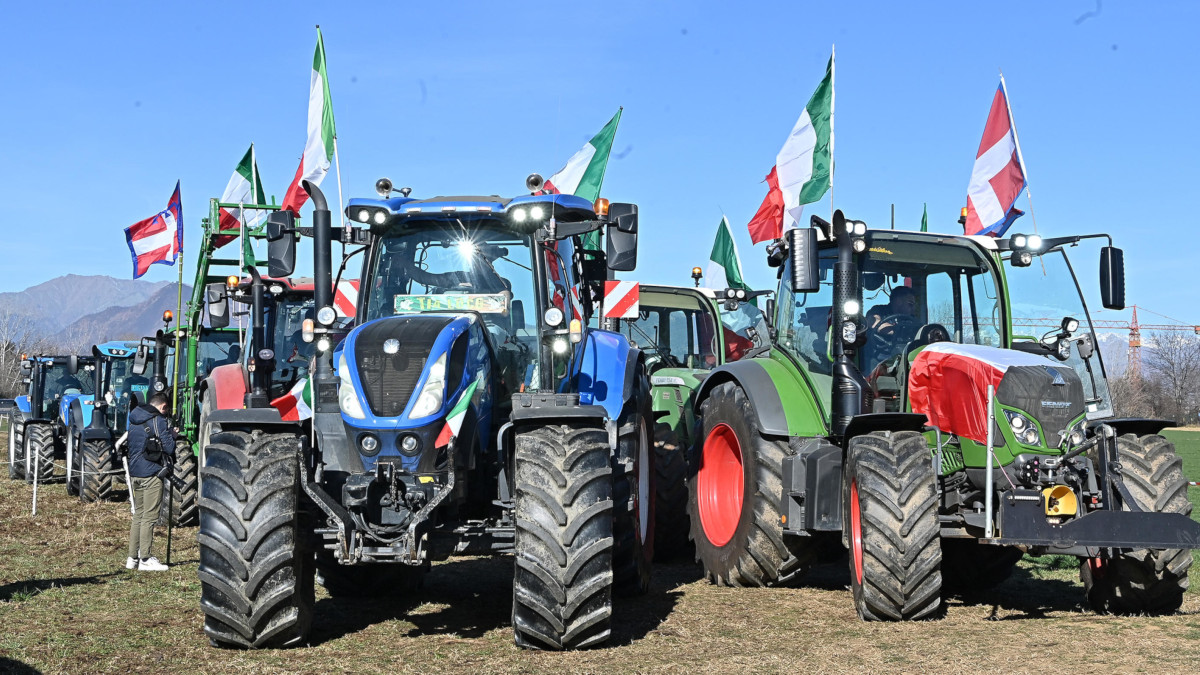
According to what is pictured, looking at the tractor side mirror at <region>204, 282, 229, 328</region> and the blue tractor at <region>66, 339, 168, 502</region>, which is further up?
the tractor side mirror at <region>204, 282, 229, 328</region>

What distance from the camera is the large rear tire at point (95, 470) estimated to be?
601 inches

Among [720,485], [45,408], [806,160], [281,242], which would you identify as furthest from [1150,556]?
[45,408]

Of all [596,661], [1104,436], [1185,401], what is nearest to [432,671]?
[596,661]

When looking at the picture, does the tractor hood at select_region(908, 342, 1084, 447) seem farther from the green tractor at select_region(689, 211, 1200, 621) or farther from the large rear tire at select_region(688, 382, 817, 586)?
the large rear tire at select_region(688, 382, 817, 586)

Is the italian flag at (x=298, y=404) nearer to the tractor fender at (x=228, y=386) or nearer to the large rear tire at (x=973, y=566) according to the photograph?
the tractor fender at (x=228, y=386)

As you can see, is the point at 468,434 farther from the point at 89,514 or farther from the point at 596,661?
the point at 89,514

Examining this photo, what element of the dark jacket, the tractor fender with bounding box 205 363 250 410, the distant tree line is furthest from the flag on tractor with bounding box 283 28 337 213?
the distant tree line

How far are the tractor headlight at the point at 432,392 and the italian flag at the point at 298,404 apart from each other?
104 cm

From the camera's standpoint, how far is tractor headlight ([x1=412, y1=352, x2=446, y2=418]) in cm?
640

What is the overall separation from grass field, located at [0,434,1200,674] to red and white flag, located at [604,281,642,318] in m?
2.09

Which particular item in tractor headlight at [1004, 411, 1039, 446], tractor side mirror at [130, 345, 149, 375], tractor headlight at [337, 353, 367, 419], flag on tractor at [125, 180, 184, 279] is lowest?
tractor headlight at [1004, 411, 1039, 446]

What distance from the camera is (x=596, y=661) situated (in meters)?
6.11

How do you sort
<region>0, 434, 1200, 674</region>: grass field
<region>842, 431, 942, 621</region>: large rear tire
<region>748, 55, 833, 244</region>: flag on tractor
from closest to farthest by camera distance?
<region>0, 434, 1200, 674</region>: grass field < <region>842, 431, 942, 621</region>: large rear tire < <region>748, 55, 833, 244</region>: flag on tractor

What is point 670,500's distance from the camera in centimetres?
990
